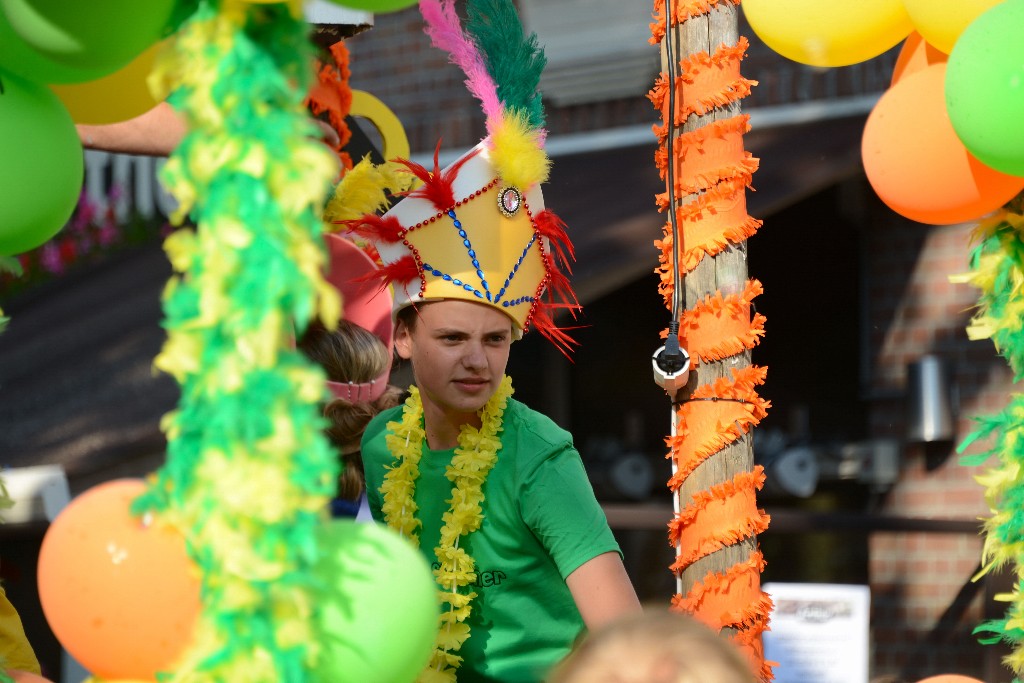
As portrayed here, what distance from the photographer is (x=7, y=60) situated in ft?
6.03

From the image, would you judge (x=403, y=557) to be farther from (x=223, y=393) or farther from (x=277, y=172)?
(x=277, y=172)

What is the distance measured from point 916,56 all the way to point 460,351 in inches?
41.6

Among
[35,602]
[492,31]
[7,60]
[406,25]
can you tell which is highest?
[406,25]

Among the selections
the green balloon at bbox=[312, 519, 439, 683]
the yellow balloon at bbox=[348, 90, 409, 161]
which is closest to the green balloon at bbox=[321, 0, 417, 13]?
the green balloon at bbox=[312, 519, 439, 683]

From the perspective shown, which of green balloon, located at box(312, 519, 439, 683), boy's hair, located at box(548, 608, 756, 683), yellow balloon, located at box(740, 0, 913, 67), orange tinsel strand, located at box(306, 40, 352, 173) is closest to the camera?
boy's hair, located at box(548, 608, 756, 683)

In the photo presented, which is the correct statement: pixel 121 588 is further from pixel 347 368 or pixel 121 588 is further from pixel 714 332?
pixel 347 368

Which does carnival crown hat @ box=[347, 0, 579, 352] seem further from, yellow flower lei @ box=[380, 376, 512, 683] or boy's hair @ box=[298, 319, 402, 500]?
boy's hair @ box=[298, 319, 402, 500]

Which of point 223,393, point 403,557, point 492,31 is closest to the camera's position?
point 223,393

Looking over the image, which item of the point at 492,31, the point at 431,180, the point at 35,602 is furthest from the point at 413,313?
the point at 35,602

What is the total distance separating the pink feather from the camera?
275 centimetres

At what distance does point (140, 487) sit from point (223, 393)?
222 millimetres

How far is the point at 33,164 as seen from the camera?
1.82 metres

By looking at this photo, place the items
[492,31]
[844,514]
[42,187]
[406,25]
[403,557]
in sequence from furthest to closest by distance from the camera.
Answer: [406,25], [844,514], [492,31], [42,187], [403,557]

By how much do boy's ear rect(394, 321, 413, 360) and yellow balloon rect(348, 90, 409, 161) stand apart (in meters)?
1.35
